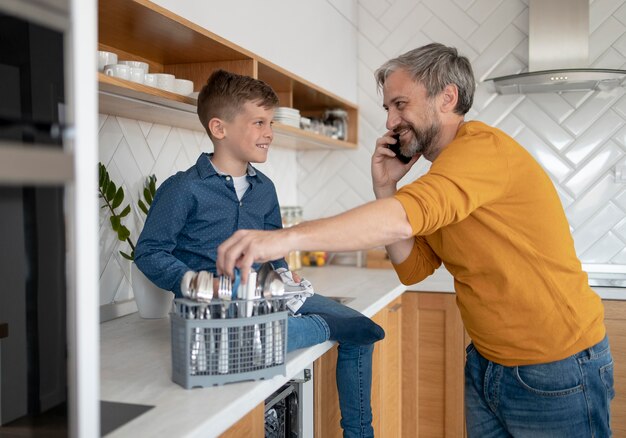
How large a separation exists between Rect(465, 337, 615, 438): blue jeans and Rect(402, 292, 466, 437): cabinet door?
4.54ft

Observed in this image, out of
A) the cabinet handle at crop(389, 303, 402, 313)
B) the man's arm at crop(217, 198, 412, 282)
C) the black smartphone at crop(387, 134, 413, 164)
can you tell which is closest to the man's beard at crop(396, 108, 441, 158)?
the black smartphone at crop(387, 134, 413, 164)

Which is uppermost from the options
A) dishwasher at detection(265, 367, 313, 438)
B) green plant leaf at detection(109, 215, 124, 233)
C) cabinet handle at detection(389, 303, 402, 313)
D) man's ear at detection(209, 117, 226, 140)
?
man's ear at detection(209, 117, 226, 140)

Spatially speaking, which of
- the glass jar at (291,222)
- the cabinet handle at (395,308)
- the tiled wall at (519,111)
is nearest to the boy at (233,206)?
the cabinet handle at (395,308)

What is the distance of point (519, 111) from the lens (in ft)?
10.3

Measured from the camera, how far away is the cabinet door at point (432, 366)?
2846mm

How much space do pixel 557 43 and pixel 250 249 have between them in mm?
2326

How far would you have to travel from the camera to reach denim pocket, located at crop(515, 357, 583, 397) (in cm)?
138

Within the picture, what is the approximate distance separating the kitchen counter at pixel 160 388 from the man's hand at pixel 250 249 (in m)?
0.22

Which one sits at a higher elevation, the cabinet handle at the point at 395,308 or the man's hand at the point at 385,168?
the man's hand at the point at 385,168

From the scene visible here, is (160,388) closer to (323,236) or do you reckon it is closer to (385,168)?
(323,236)

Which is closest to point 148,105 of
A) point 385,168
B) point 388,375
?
point 385,168

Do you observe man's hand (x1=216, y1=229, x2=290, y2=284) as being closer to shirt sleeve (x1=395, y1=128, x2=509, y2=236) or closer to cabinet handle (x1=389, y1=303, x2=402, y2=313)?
shirt sleeve (x1=395, y1=128, x2=509, y2=236)

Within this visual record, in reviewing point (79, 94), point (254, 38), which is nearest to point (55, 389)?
point (79, 94)

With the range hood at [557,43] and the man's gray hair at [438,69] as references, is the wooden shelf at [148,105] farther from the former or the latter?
the range hood at [557,43]
